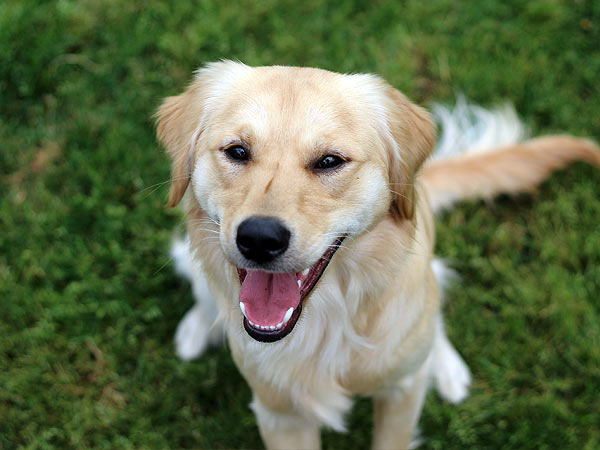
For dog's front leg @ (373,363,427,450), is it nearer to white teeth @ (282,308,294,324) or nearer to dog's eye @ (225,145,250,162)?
white teeth @ (282,308,294,324)

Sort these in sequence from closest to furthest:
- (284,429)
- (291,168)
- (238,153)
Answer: (291,168)
(238,153)
(284,429)

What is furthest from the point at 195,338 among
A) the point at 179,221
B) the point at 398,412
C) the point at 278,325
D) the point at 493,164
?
the point at 493,164

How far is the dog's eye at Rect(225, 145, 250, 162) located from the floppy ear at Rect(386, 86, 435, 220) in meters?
0.56

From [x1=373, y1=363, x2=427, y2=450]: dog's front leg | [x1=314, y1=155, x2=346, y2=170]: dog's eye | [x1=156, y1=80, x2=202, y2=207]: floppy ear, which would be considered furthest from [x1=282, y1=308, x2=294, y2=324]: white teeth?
[x1=373, y1=363, x2=427, y2=450]: dog's front leg

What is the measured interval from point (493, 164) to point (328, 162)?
184 cm

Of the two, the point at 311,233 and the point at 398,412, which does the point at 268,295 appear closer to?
the point at 311,233

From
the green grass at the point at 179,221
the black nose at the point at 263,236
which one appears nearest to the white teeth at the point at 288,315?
the black nose at the point at 263,236

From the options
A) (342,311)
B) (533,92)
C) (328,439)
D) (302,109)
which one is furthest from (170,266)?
(533,92)

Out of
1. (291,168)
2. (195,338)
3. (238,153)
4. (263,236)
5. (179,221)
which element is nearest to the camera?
(263,236)

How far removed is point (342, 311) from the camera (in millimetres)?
2547

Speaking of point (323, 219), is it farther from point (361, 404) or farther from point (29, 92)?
point (29, 92)

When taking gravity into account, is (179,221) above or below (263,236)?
below

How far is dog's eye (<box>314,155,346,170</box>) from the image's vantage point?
2217mm

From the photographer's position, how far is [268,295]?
2.31 m
